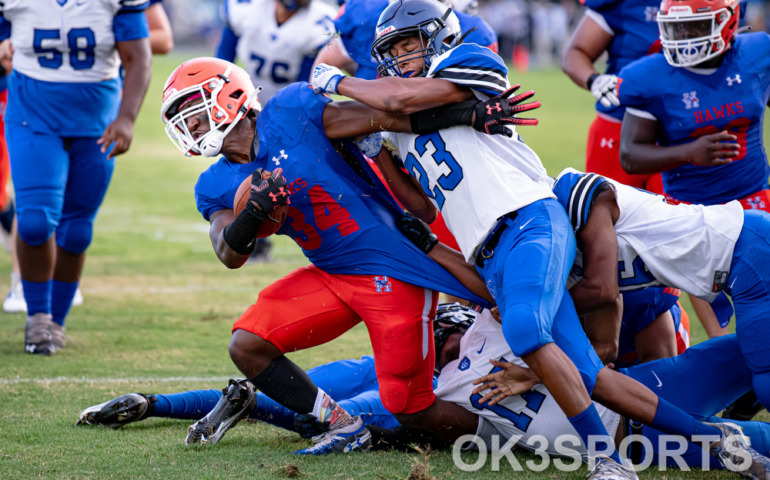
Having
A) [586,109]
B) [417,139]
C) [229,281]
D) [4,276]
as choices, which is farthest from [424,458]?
[586,109]

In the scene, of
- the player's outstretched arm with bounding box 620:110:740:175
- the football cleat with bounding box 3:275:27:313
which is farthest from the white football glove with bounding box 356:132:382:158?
the football cleat with bounding box 3:275:27:313

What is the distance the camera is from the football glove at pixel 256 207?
3.56 metres

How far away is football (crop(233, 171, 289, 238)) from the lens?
3.65 meters

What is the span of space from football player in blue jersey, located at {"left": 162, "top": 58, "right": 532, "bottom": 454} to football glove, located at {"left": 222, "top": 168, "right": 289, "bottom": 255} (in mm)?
76

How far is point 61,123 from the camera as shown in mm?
5621

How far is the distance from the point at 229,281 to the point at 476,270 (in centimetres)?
424

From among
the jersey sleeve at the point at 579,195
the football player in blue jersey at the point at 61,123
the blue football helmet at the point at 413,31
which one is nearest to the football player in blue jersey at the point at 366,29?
the football player in blue jersey at the point at 61,123

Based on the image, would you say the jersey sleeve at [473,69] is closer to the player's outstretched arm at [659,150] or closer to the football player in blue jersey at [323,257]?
the football player in blue jersey at [323,257]

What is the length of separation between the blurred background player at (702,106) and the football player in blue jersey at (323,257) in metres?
1.64

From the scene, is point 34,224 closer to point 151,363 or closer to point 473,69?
point 151,363

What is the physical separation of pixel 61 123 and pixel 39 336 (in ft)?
4.28

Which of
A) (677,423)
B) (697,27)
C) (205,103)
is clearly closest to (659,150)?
(697,27)

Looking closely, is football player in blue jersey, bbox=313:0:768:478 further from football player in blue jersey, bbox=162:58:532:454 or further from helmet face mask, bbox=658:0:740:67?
helmet face mask, bbox=658:0:740:67

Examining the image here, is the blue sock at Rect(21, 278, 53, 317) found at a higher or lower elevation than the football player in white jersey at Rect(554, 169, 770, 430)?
lower
